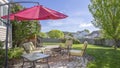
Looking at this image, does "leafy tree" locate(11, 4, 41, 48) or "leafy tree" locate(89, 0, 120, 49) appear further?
"leafy tree" locate(89, 0, 120, 49)

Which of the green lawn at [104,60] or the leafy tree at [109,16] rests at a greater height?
the leafy tree at [109,16]

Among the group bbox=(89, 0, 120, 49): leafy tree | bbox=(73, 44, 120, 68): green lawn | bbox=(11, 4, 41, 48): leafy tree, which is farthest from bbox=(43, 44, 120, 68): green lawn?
bbox=(11, 4, 41, 48): leafy tree

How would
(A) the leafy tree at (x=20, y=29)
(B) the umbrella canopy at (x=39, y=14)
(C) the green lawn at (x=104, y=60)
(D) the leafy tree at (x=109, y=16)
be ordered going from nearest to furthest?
1. (B) the umbrella canopy at (x=39, y=14)
2. (C) the green lawn at (x=104, y=60)
3. (A) the leafy tree at (x=20, y=29)
4. (D) the leafy tree at (x=109, y=16)

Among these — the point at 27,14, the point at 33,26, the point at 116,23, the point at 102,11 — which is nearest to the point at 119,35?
the point at 116,23

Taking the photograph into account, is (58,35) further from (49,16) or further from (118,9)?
(49,16)

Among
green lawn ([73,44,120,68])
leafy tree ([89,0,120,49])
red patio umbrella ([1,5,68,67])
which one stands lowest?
green lawn ([73,44,120,68])

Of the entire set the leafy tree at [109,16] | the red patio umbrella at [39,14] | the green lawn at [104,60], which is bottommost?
the green lawn at [104,60]

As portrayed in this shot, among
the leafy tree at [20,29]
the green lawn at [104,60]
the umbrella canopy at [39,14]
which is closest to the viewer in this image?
the umbrella canopy at [39,14]

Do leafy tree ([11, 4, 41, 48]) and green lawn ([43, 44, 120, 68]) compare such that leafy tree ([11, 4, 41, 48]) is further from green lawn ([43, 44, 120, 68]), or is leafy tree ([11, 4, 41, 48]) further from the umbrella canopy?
the umbrella canopy

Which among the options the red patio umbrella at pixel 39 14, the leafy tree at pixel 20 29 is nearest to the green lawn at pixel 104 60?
the red patio umbrella at pixel 39 14

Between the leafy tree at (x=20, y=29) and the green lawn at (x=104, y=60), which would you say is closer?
the green lawn at (x=104, y=60)

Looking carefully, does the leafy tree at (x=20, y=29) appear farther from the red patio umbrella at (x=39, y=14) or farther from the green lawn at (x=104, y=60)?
the red patio umbrella at (x=39, y=14)

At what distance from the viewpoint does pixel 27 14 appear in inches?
332

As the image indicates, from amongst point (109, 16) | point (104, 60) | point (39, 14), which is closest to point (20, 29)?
point (109, 16)
